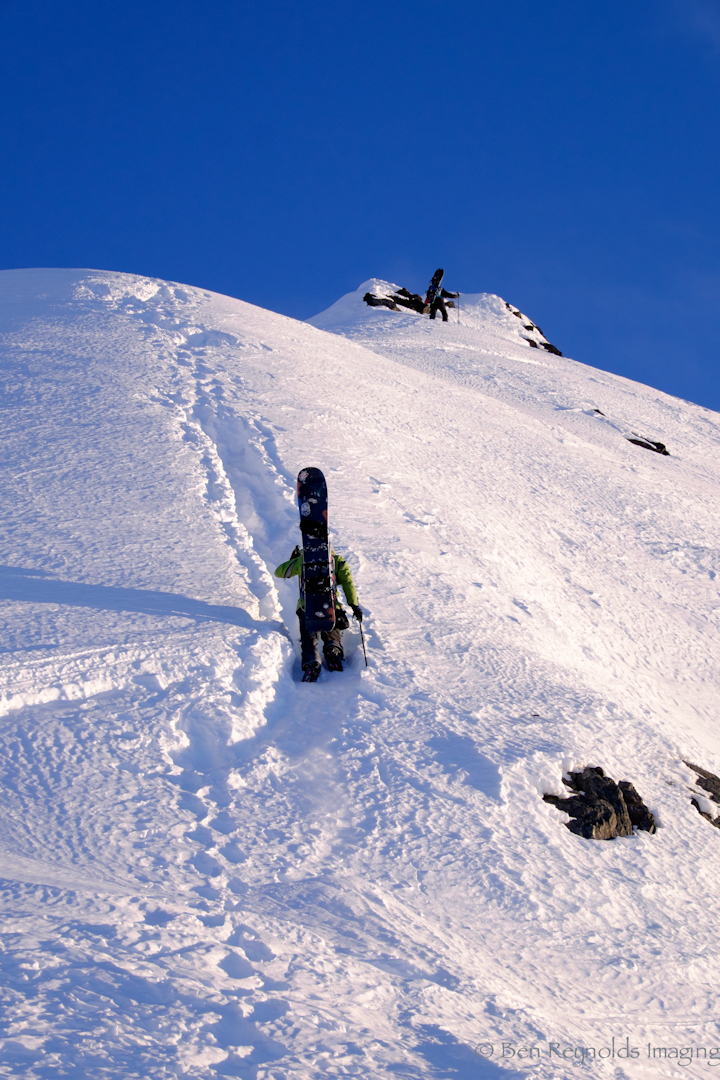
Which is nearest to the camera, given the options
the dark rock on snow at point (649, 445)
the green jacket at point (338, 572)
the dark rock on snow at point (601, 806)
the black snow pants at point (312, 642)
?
the dark rock on snow at point (601, 806)

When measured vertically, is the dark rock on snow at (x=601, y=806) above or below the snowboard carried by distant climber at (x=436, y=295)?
below

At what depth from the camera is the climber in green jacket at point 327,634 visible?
255 inches

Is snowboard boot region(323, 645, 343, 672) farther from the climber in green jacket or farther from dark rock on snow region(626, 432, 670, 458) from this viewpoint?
dark rock on snow region(626, 432, 670, 458)

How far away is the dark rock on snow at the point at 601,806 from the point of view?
5145 millimetres

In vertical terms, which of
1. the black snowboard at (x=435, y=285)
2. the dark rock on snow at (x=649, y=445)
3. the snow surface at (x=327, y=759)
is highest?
the black snowboard at (x=435, y=285)

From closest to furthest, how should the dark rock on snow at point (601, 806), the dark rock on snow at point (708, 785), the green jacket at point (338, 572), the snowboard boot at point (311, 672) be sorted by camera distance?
the dark rock on snow at point (601, 806)
the dark rock on snow at point (708, 785)
the snowboard boot at point (311, 672)
the green jacket at point (338, 572)

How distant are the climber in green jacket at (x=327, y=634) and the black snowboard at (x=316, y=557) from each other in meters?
0.11

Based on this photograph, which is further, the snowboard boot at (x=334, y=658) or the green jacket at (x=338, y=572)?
the green jacket at (x=338, y=572)

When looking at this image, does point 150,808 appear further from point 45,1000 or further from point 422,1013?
point 422,1013

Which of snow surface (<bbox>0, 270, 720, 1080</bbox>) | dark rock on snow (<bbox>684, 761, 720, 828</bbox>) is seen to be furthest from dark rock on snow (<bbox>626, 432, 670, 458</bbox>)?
dark rock on snow (<bbox>684, 761, 720, 828</bbox>)

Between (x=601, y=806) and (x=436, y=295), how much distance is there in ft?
94.9

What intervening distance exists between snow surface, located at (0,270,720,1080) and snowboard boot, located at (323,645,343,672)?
214 mm

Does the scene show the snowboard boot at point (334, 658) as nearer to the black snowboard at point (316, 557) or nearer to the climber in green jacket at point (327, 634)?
the climber in green jacket at point (327, 634)

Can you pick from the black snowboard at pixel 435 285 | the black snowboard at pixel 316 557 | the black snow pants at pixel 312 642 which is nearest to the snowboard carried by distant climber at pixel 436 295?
the black snowboard at pixel 435 285
